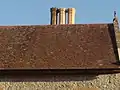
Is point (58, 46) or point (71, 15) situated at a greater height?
point (71, 15)

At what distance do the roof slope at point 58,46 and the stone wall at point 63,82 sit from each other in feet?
1.63

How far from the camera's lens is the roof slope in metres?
16.4

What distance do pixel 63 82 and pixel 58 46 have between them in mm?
2305

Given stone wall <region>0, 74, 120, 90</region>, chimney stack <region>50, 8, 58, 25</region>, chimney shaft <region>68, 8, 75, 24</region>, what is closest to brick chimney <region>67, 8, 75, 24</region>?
chimney shaft <region>68, 8, 75, 24</region>

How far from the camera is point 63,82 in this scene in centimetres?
1611

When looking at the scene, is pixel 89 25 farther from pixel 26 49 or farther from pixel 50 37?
pixel 26 49

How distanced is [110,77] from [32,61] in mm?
3406

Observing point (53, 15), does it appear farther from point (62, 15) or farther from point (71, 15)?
point (71, 15)

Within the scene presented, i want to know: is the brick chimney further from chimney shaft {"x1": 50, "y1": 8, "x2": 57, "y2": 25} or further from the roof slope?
the roof slope

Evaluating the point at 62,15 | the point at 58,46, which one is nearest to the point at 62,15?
the point at 62,15

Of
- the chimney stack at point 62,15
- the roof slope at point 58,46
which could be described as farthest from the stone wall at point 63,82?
the chimney stack at point 62,15

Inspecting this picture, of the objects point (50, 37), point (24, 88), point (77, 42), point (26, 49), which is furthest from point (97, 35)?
point (24, 88)

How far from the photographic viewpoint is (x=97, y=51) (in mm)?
17109

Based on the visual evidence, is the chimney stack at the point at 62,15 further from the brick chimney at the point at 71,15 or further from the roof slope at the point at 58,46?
the roof slope at the point at 58,46
